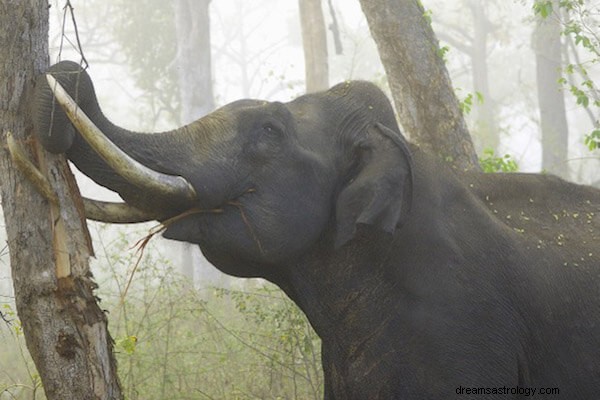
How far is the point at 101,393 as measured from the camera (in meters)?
3.92

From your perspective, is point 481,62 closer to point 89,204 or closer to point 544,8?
point 544,8

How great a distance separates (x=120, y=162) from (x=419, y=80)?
4.17 m

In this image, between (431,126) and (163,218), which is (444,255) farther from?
(431,126)

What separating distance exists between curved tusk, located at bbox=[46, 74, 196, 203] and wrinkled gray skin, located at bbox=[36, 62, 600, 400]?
0.06 meters

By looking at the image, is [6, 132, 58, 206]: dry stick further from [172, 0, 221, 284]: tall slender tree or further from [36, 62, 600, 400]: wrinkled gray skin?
[172, 0, 221, 284]: tall slender tree

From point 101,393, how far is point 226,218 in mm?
993

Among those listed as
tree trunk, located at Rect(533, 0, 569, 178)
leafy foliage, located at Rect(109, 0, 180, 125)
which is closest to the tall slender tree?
leafy foliage, located at Rect(109, 0, 180, 125)

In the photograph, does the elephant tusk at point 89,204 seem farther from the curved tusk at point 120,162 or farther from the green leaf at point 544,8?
the green leaf at point 544,8

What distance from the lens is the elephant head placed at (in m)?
4.13

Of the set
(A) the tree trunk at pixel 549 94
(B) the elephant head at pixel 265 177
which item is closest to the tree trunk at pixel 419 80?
(B) the elephant head at pixel 265 177

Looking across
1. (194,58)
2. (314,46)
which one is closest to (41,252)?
(314,46)

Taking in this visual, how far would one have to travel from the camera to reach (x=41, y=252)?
152 inches

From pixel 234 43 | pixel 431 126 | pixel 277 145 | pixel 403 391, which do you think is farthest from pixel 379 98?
pixel 234 43

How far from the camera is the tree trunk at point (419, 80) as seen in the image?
24.3 ft
